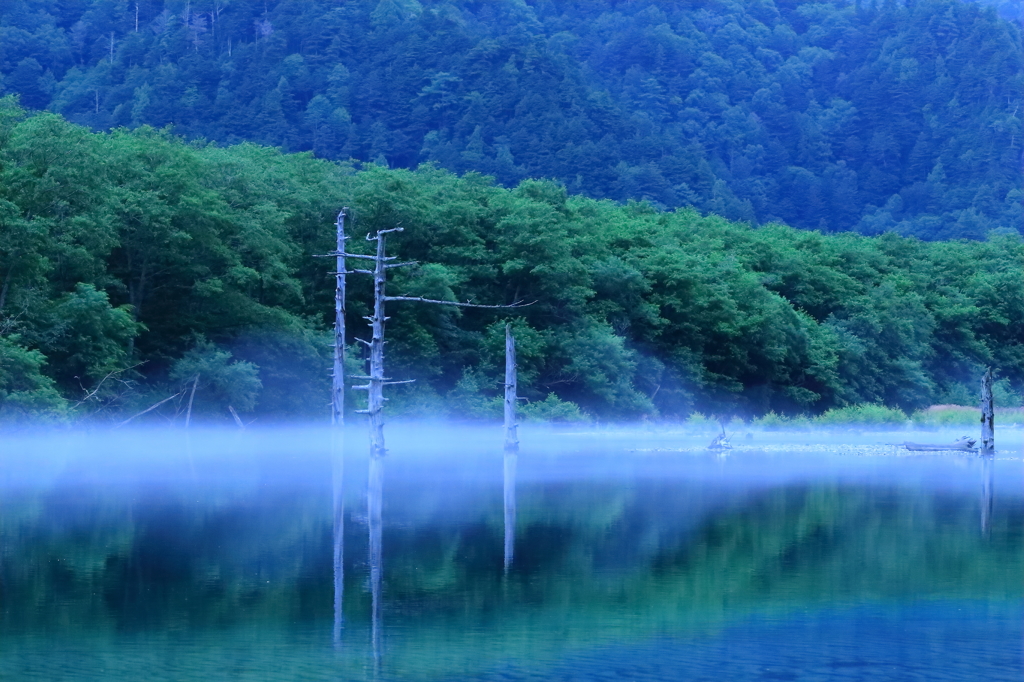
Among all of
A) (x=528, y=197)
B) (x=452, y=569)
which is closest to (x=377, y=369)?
(x=452, y=569)

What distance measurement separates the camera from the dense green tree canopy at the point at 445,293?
1357 inches

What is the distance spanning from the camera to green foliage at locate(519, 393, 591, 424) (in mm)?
44625

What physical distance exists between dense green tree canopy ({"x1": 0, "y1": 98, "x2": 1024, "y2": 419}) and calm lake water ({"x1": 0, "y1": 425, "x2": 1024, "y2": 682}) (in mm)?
13062

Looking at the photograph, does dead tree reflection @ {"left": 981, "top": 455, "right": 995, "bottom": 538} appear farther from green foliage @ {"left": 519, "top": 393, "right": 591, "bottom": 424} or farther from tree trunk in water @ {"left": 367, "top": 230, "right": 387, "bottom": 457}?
green foliage @ {"left": 519, "top": 393, "right": 591, "bottom": 424}

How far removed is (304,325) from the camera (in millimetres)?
41312

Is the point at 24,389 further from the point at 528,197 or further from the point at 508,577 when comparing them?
the point at 528,197

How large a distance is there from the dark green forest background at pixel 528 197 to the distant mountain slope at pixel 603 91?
0.24 meters

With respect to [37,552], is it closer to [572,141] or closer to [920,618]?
[920,618]

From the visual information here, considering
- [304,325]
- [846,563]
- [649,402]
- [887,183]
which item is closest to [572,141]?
[887,183]

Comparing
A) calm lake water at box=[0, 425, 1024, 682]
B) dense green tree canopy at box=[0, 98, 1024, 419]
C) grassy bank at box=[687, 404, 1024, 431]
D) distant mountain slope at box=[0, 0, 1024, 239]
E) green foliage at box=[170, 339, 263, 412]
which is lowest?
calm lake water at box=[0, 425, 1024, 682]

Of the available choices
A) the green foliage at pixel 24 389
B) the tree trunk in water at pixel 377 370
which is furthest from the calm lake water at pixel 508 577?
the green foliage at pixel 24 389

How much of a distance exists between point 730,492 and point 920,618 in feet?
31.2

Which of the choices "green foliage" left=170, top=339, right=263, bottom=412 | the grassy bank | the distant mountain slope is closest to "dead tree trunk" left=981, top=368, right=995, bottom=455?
the grassy bank

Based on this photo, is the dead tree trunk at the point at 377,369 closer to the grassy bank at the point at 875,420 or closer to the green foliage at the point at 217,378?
the green foliage at the point at 217,378
